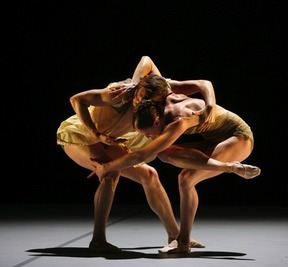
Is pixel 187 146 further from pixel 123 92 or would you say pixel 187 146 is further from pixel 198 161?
pixel 123 92

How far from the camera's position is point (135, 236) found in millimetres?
4324

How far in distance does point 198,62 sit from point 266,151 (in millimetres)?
930

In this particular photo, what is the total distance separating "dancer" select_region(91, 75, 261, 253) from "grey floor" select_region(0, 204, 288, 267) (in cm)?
30

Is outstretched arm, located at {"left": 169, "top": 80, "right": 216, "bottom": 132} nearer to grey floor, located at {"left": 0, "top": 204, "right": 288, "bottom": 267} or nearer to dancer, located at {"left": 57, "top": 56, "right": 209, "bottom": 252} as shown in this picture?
dancer, located at {"left": 57, "top": 56, "right": 209, "bottom": 252}

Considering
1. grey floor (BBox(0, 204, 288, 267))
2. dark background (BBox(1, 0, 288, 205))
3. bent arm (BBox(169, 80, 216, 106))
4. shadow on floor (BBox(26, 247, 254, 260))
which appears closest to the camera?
grey floor (BBox(0, 204, 288, 267))

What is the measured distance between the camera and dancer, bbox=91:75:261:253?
11.0 ft

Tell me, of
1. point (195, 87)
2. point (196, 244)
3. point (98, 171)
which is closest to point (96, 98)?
point (98, 171)

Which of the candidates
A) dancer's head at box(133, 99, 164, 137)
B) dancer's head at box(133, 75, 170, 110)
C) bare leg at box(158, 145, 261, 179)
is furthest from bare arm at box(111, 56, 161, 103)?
bare leg at box(158, 145, 261, 179)

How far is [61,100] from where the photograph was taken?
20.5 feet

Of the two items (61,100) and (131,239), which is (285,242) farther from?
(61,100)

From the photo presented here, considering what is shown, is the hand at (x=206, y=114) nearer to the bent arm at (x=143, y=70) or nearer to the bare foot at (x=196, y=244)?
the bent arm at (x=143, y=70)

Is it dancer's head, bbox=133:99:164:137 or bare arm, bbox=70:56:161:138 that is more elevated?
bare arm, bbox=70:56:161:138

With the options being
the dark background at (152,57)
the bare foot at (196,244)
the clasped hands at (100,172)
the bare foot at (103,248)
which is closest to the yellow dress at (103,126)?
the clasped hands at (100,172)

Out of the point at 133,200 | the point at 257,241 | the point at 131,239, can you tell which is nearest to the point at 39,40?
the point at 133,200
